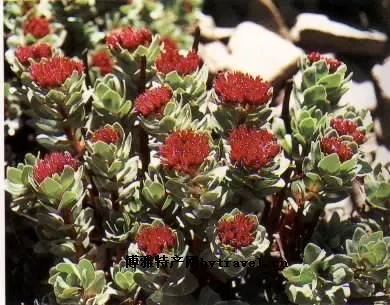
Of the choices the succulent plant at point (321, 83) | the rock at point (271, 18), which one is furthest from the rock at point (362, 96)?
the succulent plant at point (321, 83)

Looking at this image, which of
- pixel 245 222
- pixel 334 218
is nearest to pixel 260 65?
pixel 334 218

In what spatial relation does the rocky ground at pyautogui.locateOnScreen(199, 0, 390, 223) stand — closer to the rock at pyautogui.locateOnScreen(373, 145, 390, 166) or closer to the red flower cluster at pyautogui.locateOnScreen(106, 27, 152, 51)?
the rock at pyautogui.locateOnScreen(373, 145, 390, 166)

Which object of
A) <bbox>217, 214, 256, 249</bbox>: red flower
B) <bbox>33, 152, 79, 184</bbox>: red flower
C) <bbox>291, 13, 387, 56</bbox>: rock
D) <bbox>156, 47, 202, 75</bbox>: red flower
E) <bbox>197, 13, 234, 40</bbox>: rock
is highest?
<bbox>156, 47, 202, 75</bbox>: red flower

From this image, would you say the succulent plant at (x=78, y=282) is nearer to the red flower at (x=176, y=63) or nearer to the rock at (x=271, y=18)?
the red flower at (x=176, y=63)

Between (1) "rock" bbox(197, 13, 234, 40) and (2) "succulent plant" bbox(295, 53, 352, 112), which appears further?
(1) "rock" bbox(197, 13, 234, 40)

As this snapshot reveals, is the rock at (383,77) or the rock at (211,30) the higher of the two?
the rock at (211,30)

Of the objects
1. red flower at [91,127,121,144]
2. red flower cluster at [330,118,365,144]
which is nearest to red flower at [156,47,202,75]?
red flower at [91,127,121,144]

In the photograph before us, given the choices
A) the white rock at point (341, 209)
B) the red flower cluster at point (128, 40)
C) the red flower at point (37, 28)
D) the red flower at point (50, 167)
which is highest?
the red flower cluster at point (128, 40)
